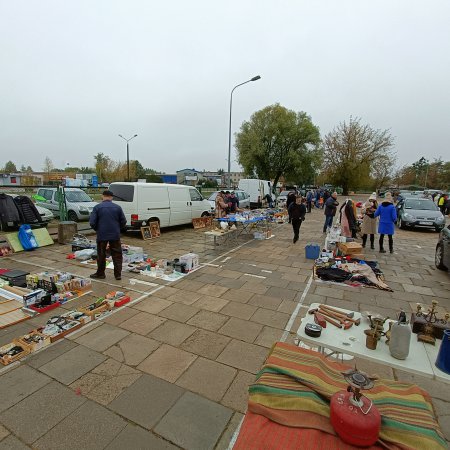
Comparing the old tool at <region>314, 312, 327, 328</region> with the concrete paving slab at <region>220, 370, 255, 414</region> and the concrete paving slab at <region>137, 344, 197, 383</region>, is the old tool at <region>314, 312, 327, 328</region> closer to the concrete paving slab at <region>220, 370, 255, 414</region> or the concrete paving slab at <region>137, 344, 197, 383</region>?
the concrete paving slab at <region>220, 370, 255, 414</region>

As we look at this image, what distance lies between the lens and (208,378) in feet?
9.55

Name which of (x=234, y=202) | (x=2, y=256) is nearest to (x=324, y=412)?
(x=2, y=256)

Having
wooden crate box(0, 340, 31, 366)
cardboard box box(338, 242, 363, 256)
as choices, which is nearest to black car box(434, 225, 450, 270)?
cardboard box box(338, 242, 363, 256)

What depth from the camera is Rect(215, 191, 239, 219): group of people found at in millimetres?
12172

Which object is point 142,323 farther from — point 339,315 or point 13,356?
point 339,315

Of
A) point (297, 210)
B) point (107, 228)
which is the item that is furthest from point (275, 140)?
point (107, 228)

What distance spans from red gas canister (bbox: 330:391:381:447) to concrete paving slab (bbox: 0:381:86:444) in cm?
236

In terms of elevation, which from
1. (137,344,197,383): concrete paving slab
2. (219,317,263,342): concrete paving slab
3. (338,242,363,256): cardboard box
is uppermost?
(338,242,363,256): cardboard box

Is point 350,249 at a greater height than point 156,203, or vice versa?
point 156,203

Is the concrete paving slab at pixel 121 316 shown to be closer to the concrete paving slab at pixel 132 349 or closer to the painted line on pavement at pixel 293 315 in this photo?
the concrete paving slab at pixel 132 349

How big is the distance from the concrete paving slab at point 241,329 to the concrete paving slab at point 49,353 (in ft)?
6.61

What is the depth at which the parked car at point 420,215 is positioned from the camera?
1345 cm

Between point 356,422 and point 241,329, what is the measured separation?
8.82 feet

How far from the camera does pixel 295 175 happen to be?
1478 inches
